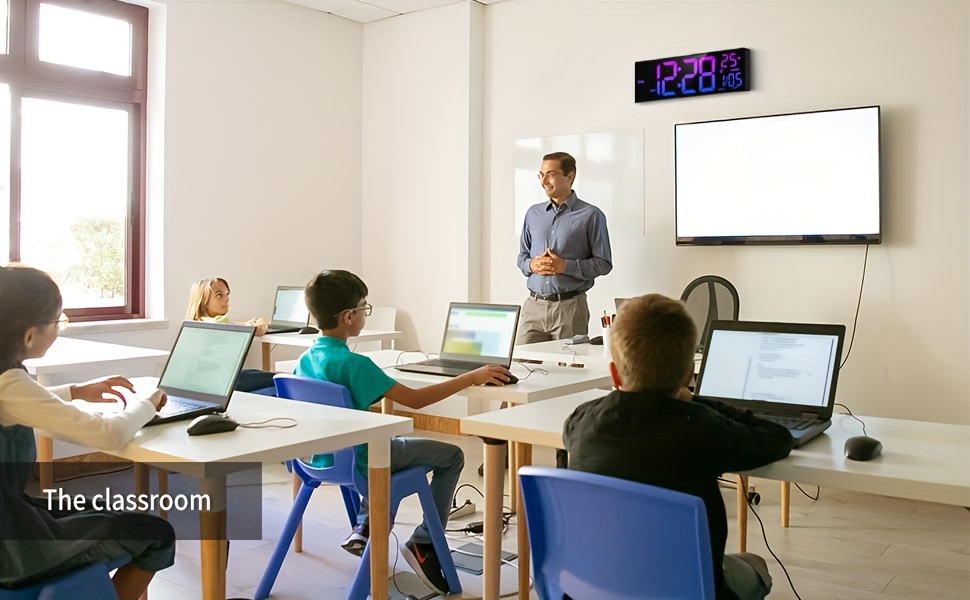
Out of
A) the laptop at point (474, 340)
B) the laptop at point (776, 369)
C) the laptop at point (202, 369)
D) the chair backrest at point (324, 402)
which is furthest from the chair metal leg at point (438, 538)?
the laptop at point (776, 369)

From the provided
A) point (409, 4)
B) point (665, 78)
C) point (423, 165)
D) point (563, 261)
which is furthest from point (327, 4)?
point (563, 261)

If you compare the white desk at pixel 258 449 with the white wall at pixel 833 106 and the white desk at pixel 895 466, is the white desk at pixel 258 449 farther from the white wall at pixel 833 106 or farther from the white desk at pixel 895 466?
the white wall at pixel 833 106

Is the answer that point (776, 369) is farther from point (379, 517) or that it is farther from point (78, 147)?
point (78, 147)

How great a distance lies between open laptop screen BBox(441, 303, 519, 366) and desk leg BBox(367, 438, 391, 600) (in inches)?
38.7

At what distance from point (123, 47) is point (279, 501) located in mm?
3042

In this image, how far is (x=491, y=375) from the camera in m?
2.83

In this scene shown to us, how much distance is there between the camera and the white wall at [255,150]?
17.2 feet

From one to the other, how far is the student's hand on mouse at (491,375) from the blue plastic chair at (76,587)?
127 cm

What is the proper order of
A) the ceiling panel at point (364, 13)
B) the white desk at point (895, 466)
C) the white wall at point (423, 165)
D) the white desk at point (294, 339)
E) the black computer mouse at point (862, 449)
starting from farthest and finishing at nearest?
the ceiling panel at point (364, 13), the white wall at point (423, 165), the white desk at point (294, 339), the black computer mouse at point (862, 449), the white desk at point (895, 466)

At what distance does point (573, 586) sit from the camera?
1.62m


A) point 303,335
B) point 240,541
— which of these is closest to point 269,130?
point 303,335

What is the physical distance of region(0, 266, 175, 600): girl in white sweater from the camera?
1.79 m

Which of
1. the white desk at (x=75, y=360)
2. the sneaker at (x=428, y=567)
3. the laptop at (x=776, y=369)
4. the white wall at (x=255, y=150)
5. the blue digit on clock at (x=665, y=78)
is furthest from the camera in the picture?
the white wall at (x=255, y=150)

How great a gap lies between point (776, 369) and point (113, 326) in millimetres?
3940
